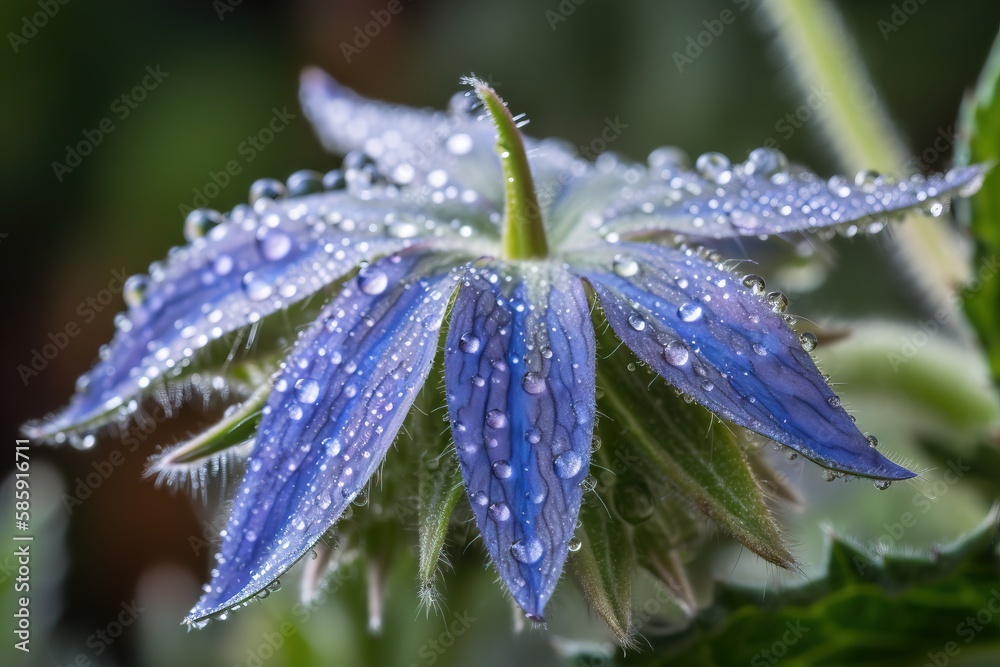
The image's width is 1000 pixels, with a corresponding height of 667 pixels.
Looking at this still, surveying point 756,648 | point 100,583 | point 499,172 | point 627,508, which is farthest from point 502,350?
point 100,583

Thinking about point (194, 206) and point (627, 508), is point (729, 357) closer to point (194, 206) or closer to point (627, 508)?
point (627, 508)

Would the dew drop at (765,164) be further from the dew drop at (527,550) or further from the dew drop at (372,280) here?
the dew drop at (527,550)

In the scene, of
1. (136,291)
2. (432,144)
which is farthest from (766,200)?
(136,291)

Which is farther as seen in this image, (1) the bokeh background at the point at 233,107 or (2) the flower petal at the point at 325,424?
(1) the bokeh background at the point at 233,107

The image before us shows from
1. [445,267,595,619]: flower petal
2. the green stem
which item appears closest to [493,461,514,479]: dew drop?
[445,267,595,619]: flower petal

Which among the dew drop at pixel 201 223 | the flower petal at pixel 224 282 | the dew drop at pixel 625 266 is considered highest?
the dew drop at pixel 201 223

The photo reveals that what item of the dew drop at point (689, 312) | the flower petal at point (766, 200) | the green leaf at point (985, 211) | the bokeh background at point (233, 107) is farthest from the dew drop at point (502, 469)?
the bokeh background at point (233, 107)
